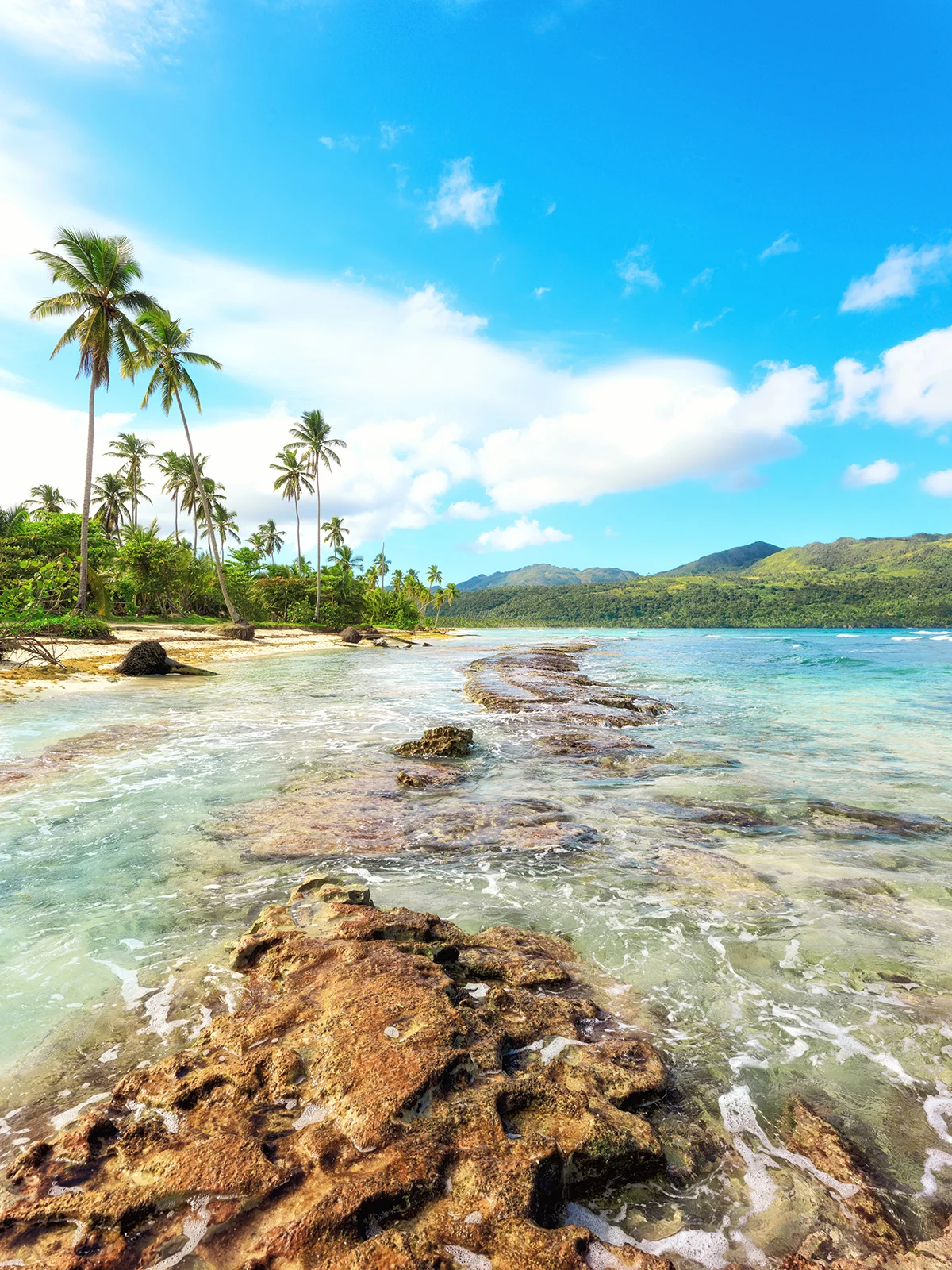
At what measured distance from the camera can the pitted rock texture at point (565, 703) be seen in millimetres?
11055

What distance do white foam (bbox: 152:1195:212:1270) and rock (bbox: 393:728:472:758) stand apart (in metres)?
7.66

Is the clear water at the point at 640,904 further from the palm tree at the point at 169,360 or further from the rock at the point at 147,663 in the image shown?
the palm tree at the point at 169,360

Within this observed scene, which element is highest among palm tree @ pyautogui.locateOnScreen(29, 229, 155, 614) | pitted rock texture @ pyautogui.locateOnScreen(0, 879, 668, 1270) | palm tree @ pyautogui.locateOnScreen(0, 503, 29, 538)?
palm tree @ pyautogui.locateOnScreen(29, 229, 155, 614)

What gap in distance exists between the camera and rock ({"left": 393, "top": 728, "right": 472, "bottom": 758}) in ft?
31.9

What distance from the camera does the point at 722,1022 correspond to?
3.41 metres

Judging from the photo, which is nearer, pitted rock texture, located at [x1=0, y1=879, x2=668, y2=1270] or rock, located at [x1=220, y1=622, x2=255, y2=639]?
pitted rock texture, located at [x1=0, y1=879, x2=668, y2=1270]

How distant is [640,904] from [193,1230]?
3672 mm

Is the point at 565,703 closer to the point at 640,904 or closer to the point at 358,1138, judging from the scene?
the point at 640,904

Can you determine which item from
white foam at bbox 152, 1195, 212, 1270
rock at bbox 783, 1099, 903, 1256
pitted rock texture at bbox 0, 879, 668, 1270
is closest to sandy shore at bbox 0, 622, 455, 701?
pitted rock texture at bbox 0, 879, 668, 1270

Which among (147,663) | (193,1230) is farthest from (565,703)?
(193,1230)

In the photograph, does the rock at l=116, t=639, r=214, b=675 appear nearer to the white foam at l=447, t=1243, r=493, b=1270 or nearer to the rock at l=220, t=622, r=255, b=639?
the rock at l=220, t=622, r=255, b=639

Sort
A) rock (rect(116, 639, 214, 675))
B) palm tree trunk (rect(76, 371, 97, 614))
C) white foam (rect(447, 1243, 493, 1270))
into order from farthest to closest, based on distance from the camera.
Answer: palm tree trunk (rect(76, 371, 97, 614)) → rock (rect(116, 639, 214, 675)) → white foam (rect(447, 1243, 493, 1270))

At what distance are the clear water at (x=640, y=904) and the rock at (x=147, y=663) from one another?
8356 mm

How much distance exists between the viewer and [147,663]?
19.3 metres
